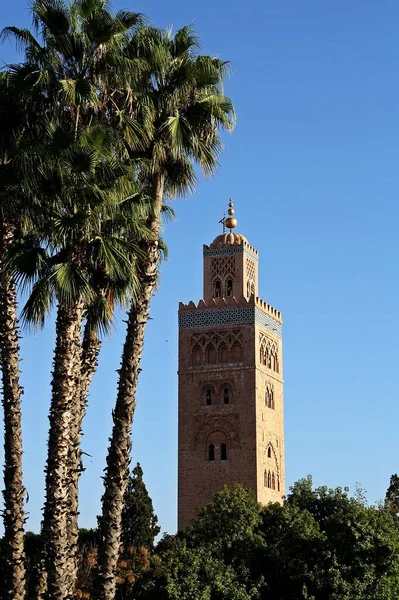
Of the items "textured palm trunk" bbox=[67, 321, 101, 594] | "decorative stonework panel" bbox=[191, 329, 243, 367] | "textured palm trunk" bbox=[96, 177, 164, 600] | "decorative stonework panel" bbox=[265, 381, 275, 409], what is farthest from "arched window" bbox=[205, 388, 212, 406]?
"textured palm trunk" bbox=[96, 177, 164, 600]

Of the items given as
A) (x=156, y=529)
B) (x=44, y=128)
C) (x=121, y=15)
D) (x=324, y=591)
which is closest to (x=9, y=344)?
(x=44, y=128)

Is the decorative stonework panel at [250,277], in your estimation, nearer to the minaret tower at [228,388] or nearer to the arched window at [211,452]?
the minaret tower at [228,388]

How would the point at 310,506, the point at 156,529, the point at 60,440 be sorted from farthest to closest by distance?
the point at 156,529
the point at 310,506
the point at 60,440

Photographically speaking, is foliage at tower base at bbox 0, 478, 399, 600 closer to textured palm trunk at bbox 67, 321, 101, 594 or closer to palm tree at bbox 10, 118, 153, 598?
textured palm trunk at bbox 67, 321, 101, 594

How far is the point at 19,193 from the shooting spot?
49.6ft

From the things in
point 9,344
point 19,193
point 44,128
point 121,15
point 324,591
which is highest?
point 121,15

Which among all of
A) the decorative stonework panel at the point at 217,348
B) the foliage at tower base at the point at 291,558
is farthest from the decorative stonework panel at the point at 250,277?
the foliage at tower base at the point at 291,558

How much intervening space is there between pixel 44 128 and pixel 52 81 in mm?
711

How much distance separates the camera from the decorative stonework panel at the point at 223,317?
46750 millimetres

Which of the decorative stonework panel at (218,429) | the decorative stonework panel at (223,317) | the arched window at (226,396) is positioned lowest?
the decorative stonework panel at (218,429)

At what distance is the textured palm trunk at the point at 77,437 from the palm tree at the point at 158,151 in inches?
30.3

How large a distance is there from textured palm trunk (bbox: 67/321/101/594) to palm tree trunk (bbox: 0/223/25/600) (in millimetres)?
760

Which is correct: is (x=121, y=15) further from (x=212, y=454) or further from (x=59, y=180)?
(x=212, y=454)

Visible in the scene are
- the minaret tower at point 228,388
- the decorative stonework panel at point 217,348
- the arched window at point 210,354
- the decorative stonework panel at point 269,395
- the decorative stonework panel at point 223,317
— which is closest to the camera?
the minaret tower at point 228,388
